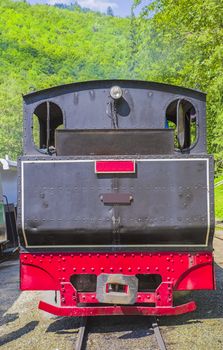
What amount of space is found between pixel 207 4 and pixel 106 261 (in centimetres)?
1059

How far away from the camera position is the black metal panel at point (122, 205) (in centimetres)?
559

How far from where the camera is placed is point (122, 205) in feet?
18.5

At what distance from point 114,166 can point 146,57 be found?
607 inches

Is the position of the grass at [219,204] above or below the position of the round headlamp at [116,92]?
below

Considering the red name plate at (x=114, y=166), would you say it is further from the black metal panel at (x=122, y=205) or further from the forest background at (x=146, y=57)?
the forest background at (x=146, y=57)

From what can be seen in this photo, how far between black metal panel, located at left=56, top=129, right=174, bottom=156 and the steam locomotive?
0.01 m

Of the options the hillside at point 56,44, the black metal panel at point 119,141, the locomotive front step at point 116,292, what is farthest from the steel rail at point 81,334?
the hillside at point 56,44

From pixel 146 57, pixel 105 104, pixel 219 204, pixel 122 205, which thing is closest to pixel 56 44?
pixel 219 204

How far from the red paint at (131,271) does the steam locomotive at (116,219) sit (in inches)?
0.5

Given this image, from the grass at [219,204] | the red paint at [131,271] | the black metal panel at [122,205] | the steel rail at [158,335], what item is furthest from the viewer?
the grass at [219,204]

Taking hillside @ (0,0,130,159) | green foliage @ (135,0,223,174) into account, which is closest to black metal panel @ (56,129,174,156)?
green foliage @ (135,0,223,174)

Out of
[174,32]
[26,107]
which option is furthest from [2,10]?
[26,107]

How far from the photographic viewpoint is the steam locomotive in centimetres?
560

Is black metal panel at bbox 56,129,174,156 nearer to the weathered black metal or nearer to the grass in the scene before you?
the weathered black metal
